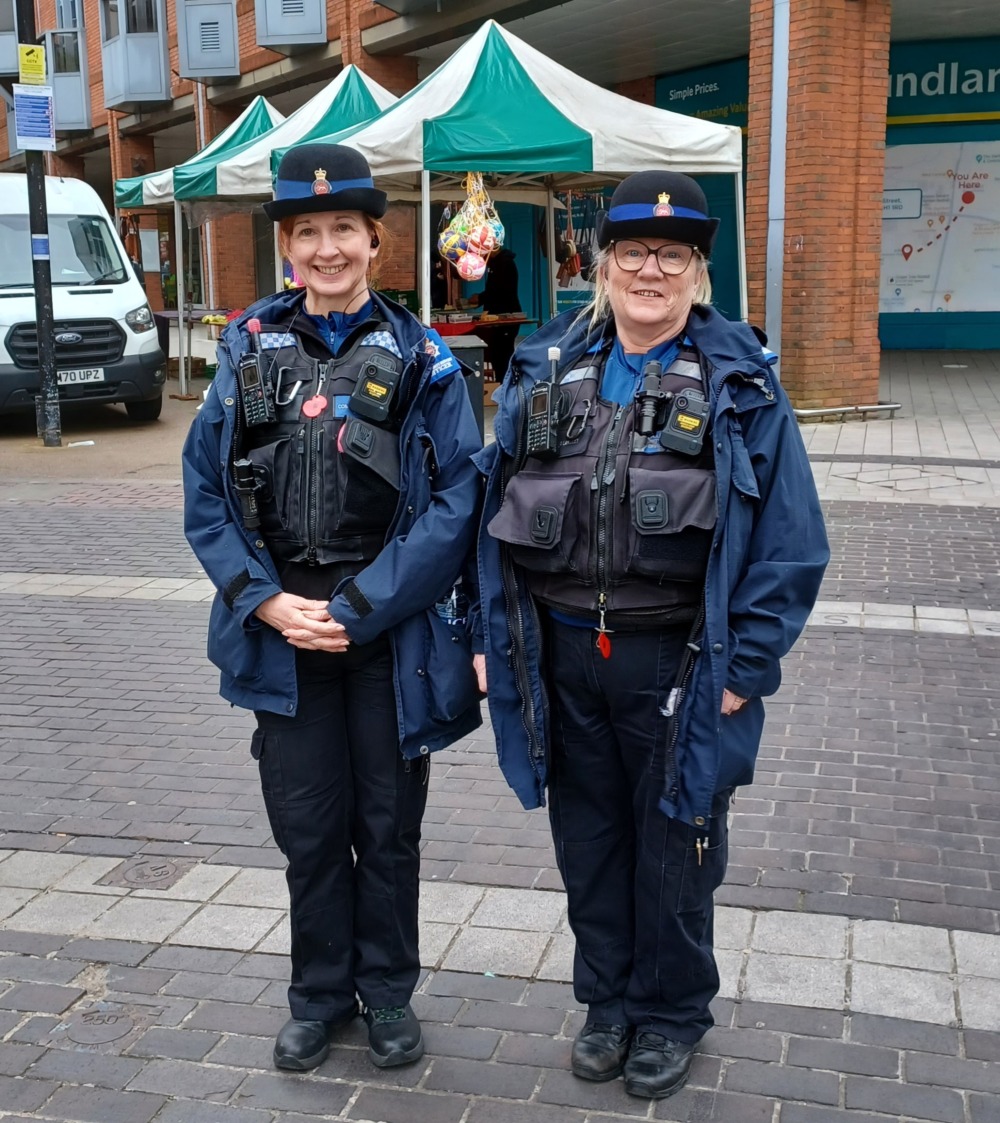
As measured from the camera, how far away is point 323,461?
2900mm

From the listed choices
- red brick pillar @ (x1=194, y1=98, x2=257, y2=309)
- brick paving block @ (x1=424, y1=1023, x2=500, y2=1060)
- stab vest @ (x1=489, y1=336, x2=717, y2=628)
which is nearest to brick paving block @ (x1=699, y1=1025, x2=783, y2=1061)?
brick paving block @ (x1=424, y1=1023, x2=500, y2=1060)

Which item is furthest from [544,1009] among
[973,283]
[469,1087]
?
[973,283]

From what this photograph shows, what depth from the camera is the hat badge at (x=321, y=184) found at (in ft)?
9.37

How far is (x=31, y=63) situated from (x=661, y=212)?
11581 millimetres

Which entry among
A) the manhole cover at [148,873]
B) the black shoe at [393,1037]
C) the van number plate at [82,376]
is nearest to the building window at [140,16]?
the van number plate at [82,376]

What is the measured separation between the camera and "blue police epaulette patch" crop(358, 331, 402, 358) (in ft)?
9.79

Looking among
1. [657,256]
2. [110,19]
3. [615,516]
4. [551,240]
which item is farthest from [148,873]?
[110,19]

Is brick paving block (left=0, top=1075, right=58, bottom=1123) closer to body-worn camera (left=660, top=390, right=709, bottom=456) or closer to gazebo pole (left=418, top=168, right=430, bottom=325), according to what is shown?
body-worn camera (left=660, top=390, right=709, bottom=456)

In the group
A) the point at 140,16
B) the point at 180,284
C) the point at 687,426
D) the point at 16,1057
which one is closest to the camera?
the point at 687,426

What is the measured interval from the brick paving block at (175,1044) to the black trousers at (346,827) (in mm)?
246

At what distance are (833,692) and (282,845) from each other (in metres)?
3.25

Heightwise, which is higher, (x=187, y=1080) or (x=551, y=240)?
(x=551, y=240)

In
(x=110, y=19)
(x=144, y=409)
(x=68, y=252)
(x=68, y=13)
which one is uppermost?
(x=68, y=13)

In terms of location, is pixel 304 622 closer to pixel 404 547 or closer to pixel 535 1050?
pixel 404 547
